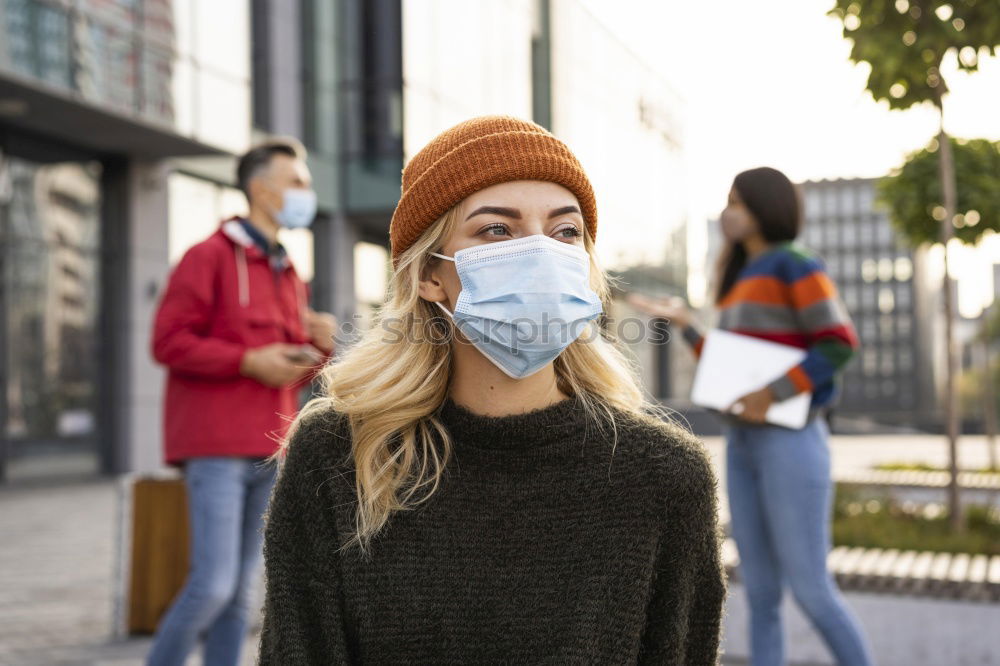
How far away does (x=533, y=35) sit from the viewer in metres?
25.5

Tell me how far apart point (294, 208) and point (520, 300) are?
225cm

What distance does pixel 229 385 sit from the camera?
3816 millimetres

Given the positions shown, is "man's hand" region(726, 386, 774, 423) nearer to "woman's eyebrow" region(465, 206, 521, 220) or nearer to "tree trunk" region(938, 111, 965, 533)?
"woman's eyebrow" region(465, 206, 521, 220)

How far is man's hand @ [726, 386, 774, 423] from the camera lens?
372 cm

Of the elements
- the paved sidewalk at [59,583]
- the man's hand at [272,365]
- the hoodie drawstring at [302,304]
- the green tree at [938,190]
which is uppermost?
the green tree at [938,190]

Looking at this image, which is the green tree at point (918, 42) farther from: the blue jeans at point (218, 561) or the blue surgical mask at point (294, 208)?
the blue jeans at point (218, 561)

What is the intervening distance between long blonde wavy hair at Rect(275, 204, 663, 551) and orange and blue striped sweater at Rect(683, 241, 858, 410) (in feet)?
5.42

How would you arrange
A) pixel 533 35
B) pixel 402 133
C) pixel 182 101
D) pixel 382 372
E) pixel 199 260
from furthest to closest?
1. pixel 533 35
2. pixel 402 133
3. pixel 182 101
4. pixel 199 260
5. pixel 382 372

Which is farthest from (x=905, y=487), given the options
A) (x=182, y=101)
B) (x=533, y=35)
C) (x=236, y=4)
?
(x=533, y=35)

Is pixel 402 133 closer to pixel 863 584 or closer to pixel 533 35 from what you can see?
pixel 533 35

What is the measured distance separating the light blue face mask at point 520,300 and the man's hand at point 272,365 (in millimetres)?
1740

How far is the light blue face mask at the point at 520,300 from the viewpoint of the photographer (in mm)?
2033

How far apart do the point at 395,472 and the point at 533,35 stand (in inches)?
977
